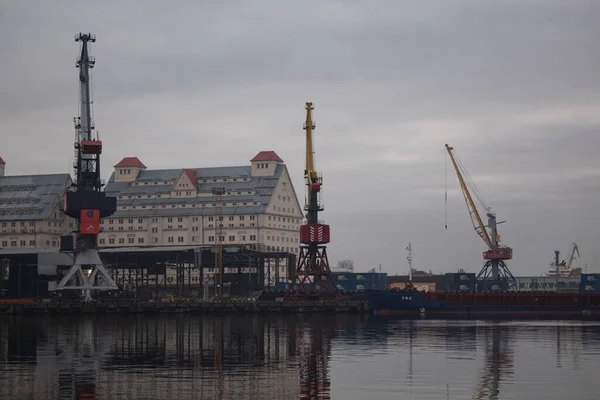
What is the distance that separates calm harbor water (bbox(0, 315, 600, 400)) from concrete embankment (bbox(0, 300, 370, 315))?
4383 centimetres

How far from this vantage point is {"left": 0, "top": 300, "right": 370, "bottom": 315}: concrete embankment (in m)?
132

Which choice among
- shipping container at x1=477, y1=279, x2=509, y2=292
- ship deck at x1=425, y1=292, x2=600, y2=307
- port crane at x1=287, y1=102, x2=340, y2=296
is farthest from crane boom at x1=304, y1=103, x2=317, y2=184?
shipping container at x1=477, y1=279, x2=509, y2=292

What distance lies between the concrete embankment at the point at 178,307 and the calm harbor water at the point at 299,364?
4383 cm

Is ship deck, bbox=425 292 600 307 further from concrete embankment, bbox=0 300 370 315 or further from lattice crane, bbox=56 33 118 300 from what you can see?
lattice crane, bbox=56 33 118 300

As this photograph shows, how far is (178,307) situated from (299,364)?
269 feet

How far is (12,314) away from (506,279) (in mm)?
88281

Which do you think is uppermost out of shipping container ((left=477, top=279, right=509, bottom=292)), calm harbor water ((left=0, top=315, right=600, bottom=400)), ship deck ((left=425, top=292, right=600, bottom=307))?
shipping container ((left=477, top=279, right=509, bottom=292))

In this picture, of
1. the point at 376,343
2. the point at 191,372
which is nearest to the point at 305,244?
the point at 376,343

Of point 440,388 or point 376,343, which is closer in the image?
point 440,388

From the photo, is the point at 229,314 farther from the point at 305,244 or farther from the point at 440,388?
the point at 440,388

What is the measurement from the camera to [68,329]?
306 feet

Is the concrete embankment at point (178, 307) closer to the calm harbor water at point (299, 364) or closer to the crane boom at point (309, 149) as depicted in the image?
the crane boom at point (309, 149)

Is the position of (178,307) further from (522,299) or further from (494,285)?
(494,285)

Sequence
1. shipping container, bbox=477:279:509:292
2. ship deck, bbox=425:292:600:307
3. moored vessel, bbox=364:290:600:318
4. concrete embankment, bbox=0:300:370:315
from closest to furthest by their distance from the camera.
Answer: moored vessel, bbox=364:290:600:318, ship deck, bbox=425:292:600:307, concrete embankment, bbox=0:300:370:315, shipping container, bbox=477:279:509:292
